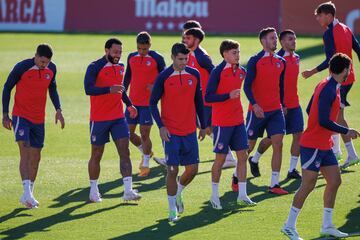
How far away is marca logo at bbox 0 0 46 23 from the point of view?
36406mm

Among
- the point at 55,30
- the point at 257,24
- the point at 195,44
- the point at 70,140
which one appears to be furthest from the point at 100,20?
the point at 195,44

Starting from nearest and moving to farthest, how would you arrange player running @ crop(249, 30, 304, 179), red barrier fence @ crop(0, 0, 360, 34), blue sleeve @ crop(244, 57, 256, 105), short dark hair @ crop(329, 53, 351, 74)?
short dark hair @ crop(329, 53, 351, 74) → blue sleeve @ crop(244, 57, 256, 105) → player running @ crop(249, 30, 304, 179) → red barrier fence @ crop(0, 0, 360, 34)

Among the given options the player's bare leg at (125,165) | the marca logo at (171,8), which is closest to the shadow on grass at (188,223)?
the player's bare leg at (125,165)

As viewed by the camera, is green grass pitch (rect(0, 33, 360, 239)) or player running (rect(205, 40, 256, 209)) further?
player running (rect(205, 40, 256, 209))

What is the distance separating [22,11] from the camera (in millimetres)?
36531

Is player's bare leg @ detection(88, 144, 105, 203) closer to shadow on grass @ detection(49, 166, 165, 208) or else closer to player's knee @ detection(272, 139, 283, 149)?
shadow on grass @ detection(49, 166, 165, 208)

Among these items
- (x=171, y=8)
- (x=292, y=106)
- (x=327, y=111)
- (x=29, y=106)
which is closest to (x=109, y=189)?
(x=29, y=106)


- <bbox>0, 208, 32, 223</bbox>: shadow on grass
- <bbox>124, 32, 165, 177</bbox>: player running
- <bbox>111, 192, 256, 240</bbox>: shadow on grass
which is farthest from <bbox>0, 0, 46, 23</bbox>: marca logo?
<bbox>111, 192, 256, 240</bbox>: shadow on grass

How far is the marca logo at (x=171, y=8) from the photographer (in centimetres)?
3497

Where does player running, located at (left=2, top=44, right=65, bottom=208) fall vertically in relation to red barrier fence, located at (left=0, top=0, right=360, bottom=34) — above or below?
below

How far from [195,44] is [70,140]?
4317 millimetres

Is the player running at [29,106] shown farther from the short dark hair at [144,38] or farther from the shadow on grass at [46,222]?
the short dark hair at [144,38]

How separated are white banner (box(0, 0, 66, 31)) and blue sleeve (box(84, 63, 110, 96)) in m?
24.1

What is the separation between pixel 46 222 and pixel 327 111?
4.11 meters
